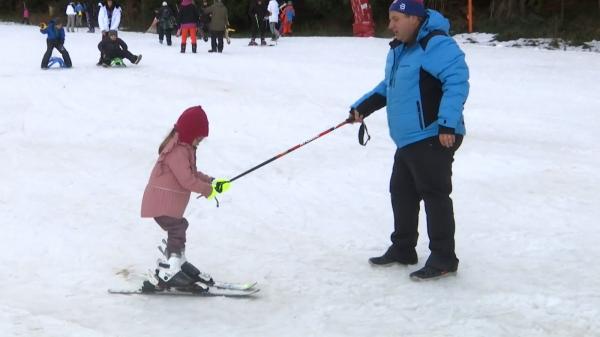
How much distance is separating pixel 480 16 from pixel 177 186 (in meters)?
29.0

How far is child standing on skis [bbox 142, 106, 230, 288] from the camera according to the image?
4.52 metres

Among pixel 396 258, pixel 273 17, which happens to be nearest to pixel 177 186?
pixel 396 258

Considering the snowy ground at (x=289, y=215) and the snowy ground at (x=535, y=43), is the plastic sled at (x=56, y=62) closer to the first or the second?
the snowy ground at (x=289, y=215)

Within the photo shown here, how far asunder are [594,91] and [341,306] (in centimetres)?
1036

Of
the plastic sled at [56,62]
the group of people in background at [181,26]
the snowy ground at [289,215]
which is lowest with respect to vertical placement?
the snowy ground at [289,215]

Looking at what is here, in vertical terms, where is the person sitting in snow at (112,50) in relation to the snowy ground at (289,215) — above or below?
above

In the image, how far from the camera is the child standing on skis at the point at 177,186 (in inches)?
178

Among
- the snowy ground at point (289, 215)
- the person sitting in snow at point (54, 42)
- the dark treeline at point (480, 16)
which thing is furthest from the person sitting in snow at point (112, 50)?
the dark treeline at point (480, 16)

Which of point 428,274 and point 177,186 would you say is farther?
point 428,274

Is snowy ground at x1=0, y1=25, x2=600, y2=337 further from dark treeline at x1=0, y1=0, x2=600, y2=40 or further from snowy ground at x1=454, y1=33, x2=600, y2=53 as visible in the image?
dark treeline at x1=0, y1=0, x2=600, y2=40

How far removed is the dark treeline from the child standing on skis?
21.1 meters

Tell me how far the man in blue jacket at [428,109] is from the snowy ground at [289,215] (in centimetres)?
Answer: 37

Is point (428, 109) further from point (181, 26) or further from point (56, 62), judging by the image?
point (181, 26)

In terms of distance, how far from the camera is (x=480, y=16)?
31.7 meters
